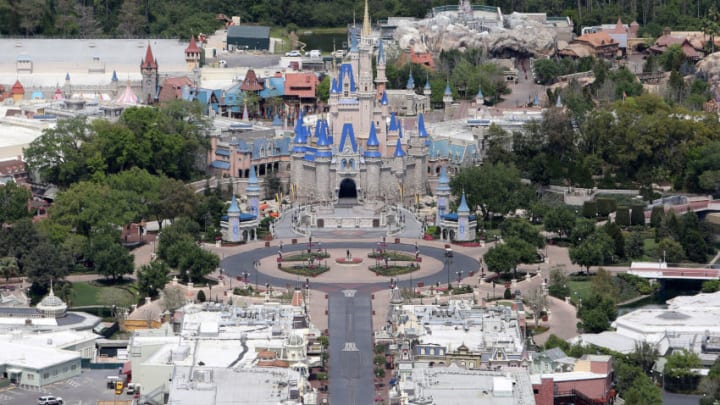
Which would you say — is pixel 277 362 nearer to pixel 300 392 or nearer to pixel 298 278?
pixel 300 392

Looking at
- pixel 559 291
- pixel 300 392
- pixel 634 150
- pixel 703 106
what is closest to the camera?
pixel 300 392

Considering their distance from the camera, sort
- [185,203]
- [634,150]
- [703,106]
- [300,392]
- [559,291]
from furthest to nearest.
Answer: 1. [703,106]
2. [634,150]
3. [185,203]
4. [559,291]
5. [300,392]

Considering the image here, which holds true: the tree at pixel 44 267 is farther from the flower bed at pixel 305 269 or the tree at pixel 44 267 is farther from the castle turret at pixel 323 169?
the castle turret at pixel 323 169

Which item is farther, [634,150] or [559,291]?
[634,150]

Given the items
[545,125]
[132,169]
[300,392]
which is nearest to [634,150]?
[545,125]

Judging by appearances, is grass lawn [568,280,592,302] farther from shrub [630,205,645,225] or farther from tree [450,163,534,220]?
tree [450,163,534,220]

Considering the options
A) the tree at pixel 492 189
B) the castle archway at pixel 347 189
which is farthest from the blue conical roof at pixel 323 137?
the tree at pixel 492 189
